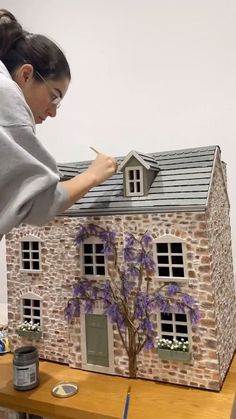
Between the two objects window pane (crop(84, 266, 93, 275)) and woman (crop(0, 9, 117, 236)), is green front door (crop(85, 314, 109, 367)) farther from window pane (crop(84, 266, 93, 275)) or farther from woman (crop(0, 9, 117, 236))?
woman (crop(0, 9, 117, 236))

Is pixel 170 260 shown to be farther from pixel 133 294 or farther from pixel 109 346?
pixel 109 346

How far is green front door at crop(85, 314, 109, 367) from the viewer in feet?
2.94

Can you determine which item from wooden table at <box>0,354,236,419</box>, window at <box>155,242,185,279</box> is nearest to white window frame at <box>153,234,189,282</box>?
window at <box>155,242,185,279</box>

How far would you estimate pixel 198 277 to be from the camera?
2.62ft

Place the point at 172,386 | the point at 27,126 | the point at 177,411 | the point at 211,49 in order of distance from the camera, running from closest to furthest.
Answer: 1. the point at 27,126
2. the point at 177,411
3. the point at 172,386
4. the point at 211,49

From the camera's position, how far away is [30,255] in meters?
1.00

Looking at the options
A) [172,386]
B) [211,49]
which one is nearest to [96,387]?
[172,386]

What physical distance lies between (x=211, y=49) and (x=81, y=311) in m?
0.95

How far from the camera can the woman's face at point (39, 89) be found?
30.3 inches

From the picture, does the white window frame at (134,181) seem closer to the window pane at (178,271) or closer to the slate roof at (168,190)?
the slate roof at (168,190)

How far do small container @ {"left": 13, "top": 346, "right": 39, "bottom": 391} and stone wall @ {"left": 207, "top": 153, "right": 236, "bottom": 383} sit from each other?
1.35ft

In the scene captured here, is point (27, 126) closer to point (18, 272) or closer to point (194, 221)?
point (194, 221)

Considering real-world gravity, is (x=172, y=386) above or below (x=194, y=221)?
below

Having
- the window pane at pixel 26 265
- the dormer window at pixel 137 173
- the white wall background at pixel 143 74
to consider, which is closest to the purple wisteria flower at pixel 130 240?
the dormer window at pixel 137 173
